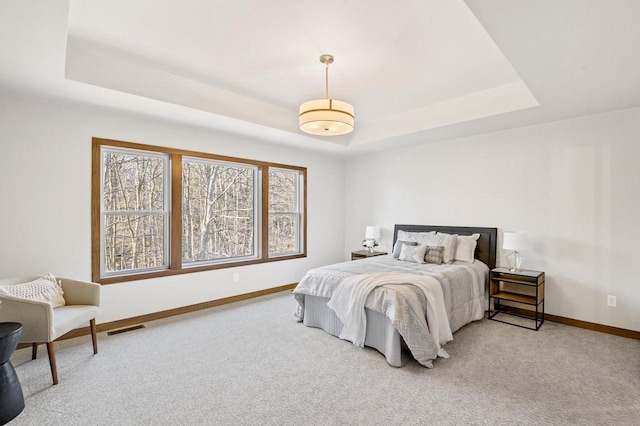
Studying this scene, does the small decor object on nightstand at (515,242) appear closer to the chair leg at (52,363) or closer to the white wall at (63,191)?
the white wall at (63,191)

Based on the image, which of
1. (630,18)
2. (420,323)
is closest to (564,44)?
(630,18)

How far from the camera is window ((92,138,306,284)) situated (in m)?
3.69

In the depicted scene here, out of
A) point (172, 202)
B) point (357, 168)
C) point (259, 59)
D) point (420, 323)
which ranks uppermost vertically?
point (259, 59)

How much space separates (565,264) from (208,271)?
4.64 meters

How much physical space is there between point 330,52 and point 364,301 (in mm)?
2354

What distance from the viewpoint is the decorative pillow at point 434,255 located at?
4117mm

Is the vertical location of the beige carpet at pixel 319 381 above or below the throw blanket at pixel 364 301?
below

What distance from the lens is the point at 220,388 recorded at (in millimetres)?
2361

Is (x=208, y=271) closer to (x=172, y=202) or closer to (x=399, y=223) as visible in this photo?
(x=172, y=202)

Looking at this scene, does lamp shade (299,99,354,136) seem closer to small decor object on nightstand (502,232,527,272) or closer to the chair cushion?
small decor object on nightstand (502,232,527,272)

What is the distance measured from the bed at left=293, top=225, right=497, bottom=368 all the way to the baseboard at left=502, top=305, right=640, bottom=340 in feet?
1.92

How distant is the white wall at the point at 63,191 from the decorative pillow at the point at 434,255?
10.0 ft

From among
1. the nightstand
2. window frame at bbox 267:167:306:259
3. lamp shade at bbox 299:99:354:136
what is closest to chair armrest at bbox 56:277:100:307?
lamp shade at bbox 299:99:354:136

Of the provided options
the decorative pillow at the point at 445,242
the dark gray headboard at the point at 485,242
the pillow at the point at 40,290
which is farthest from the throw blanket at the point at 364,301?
the pillow at the point at 40,290
